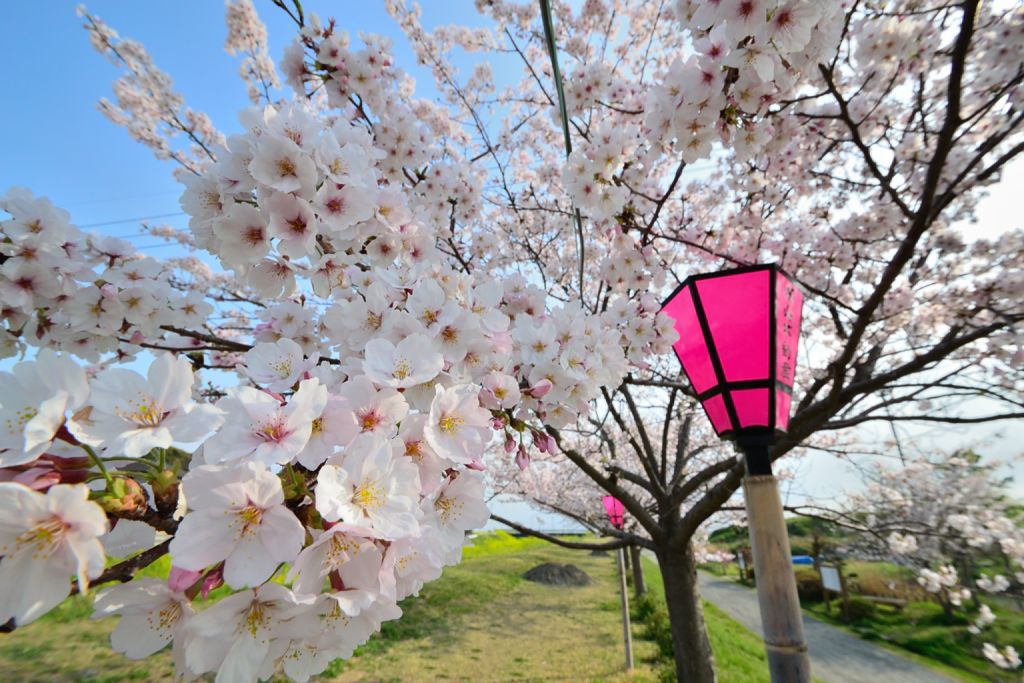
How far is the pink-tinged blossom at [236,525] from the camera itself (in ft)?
1.91

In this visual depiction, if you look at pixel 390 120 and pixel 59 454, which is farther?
pixel 390 120

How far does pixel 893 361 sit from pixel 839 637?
914 cm

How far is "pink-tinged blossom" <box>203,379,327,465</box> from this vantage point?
64 centimetres

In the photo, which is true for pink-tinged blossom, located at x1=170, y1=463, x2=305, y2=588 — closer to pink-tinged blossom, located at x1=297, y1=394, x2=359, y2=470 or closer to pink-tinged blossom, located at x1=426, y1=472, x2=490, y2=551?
pink-tinged blossom, located at x1=297, y1=394, x2=359, y2=470

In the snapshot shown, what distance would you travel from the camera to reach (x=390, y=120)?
265cm

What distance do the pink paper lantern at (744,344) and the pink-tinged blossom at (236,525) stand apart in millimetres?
→ 1397

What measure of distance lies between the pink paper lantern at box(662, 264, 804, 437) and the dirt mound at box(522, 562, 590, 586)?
14.0m

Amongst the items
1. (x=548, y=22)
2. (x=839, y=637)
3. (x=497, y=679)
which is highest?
(x=548, y=22)

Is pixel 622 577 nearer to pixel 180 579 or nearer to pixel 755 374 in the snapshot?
pixel 755 374

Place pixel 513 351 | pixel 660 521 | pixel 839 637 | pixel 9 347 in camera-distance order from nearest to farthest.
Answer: pixel 513 351 < pixel 9 347 < pixel 660 521 < pixel 839 637

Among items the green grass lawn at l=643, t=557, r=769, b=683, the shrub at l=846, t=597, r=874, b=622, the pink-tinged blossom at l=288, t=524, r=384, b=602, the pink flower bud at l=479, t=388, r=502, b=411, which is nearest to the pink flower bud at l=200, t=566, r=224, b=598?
the pink-tinged blossom at l=288, t=524, r=384, b=602

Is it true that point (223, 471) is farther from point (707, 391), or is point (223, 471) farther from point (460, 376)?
point (707, 391)

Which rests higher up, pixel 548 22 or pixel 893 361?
pixel 893 361

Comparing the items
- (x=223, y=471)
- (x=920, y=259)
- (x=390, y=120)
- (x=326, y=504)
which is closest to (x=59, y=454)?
(x=223, y=471)
